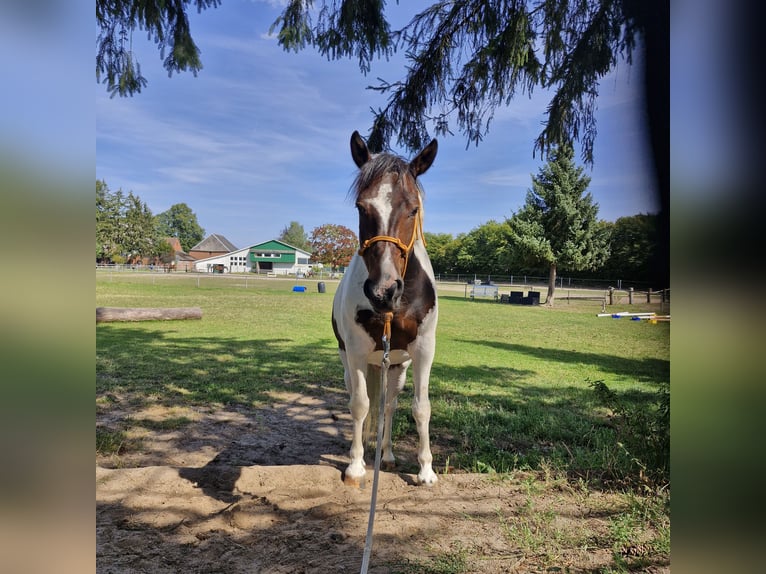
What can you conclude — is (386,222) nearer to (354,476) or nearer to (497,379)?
(354,476)

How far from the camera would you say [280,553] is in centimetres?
216

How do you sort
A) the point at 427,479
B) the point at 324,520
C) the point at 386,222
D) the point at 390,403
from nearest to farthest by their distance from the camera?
1. the point at 386,222
2. the point at 324,520
3. the point at 427,479
4. the point at 390,403

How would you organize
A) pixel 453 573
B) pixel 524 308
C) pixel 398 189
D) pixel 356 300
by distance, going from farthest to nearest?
pixel 524 308 → pixel 356 300 → pixel 398 189 → pixel 453 573

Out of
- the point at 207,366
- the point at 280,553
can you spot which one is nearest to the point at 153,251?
the point at 207,366

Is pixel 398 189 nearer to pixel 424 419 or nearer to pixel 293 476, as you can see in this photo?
pixel 424 419

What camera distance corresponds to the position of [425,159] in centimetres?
263

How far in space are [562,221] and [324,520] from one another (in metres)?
3.24

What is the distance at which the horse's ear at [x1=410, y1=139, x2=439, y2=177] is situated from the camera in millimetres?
2582

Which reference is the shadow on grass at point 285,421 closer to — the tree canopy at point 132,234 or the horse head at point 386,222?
the horse head at point 386,222

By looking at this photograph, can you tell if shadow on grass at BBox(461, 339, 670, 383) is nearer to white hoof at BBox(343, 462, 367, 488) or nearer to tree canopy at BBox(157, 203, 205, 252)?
white hoof at BBox(343, 462, 367, 488)

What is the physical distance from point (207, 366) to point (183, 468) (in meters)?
4.35

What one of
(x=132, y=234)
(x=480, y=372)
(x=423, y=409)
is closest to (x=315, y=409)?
(x=423, y=409)

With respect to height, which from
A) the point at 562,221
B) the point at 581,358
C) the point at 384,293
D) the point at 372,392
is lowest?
the point at 581,358
